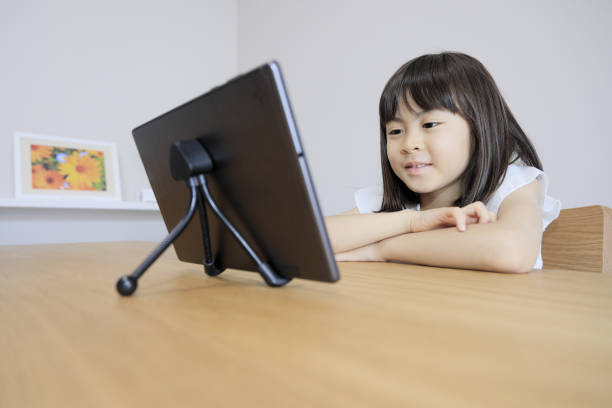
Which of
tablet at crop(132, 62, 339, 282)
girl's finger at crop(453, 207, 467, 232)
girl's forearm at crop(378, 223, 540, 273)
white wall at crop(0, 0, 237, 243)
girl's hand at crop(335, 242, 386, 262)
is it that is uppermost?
white wall at crop(0, 0, 237, 243)

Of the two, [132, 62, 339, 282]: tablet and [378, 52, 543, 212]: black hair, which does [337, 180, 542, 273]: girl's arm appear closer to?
[378, 52, 543, 212]: black hair

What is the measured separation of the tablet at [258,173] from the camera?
33cm

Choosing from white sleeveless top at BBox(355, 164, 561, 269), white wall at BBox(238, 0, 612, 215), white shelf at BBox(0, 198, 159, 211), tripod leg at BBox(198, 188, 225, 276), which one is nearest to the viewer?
tripod leg at BBox(198, 188, 225, 276)

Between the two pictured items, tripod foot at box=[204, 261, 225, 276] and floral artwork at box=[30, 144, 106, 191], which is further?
floral artwork at box=[30, 144, 106, 191]

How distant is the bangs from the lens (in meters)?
0.94

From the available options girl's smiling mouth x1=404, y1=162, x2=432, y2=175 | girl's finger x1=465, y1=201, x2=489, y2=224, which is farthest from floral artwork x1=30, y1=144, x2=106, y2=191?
girl's finger x1=465, y1=201, x2=489, y2=224

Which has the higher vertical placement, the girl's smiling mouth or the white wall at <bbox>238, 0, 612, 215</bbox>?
the white wall at <bbox>238, 0, 612, 215</bbox>

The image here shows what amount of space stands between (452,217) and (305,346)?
57 centimetres

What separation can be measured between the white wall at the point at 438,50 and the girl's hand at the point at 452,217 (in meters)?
0.84

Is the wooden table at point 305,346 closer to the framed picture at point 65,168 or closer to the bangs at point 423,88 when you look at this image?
the bangs at point 423,88

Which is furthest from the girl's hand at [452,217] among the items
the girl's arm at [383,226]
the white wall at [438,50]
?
the white wall at [438,50]

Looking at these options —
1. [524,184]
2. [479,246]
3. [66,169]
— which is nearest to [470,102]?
[524,184]

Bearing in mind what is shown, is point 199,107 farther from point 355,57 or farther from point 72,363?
point 355,57

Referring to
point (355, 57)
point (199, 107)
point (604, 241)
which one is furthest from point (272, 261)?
point (355, 57)
